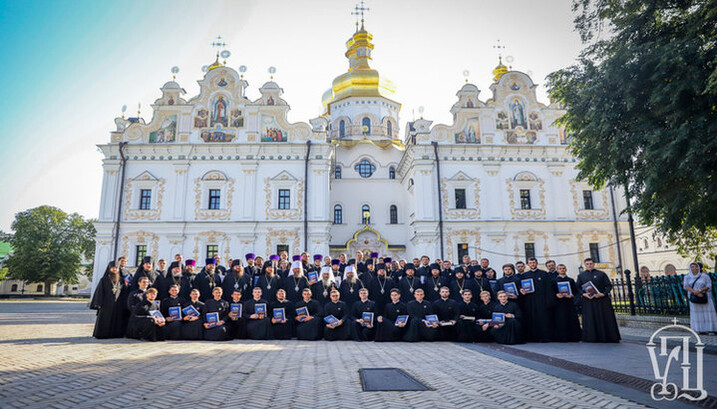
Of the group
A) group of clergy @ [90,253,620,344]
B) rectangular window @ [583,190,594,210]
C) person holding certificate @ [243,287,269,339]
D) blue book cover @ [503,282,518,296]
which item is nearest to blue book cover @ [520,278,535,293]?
group of clergy @ [90,253,620,344]

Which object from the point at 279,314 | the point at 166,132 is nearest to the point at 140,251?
the point at 166,132

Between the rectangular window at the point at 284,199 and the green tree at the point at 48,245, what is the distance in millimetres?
26486

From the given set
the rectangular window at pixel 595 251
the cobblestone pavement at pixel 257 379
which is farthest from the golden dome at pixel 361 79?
the cobblestone pavement at pixel 257 379

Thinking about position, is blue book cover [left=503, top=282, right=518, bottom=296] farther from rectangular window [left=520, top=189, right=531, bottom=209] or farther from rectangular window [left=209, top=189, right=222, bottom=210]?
rectangular window [left=209, top=189, right=222, bottom=210]

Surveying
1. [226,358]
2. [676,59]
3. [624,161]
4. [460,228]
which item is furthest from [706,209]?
[460,228]

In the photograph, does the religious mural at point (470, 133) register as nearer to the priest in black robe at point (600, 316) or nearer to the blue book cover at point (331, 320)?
the priest in black robe at point (600, 316)

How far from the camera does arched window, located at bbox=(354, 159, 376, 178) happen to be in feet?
99.6

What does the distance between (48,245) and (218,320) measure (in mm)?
38629

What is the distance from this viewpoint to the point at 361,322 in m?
10.2

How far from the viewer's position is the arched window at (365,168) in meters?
30.3

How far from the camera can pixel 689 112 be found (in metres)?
8.43

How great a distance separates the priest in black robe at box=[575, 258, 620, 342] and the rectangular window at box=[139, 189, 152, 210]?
75.4 feet

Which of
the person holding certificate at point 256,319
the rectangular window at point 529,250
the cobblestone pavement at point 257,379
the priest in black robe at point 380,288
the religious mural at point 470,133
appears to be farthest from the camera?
the religious mural at point 470,133

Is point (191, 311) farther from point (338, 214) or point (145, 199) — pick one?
point (338, 214)
